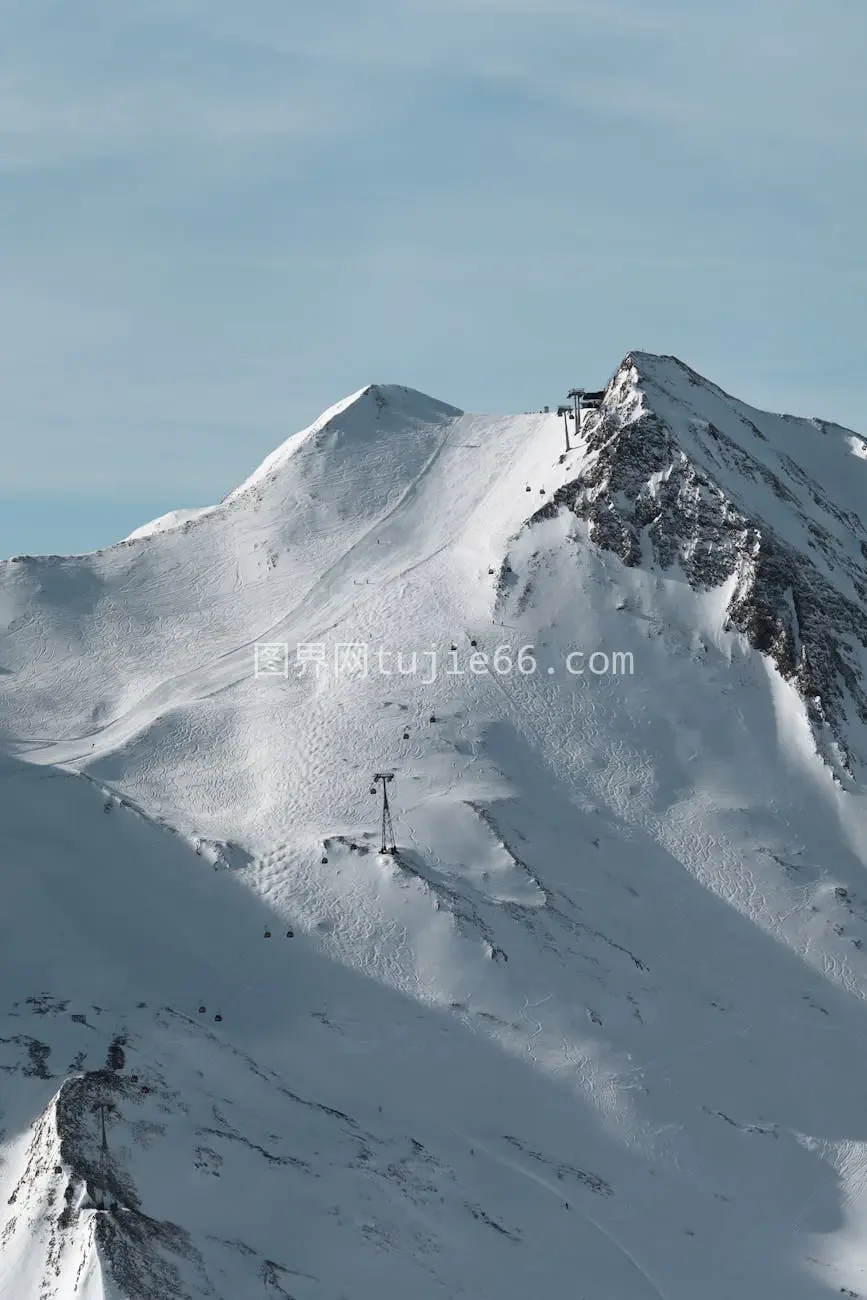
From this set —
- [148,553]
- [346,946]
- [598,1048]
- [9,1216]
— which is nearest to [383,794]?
[346,946]

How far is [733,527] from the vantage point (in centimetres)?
10625

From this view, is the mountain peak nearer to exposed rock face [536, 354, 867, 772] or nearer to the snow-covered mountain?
the snow-covered mountain

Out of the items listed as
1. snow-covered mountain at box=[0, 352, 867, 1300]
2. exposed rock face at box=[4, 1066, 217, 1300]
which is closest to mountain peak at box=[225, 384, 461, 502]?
snow-covered mountain at box=[0, 352, 867, 1300]

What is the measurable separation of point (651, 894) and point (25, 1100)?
3478 cm

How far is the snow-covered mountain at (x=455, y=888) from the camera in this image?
6588cm

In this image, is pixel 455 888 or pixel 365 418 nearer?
pixel 455 888

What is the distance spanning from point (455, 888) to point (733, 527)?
3470 cm

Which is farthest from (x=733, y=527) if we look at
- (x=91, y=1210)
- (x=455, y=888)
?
(x=91, y=1210)

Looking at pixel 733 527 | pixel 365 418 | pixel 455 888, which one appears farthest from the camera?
pixel 365 418

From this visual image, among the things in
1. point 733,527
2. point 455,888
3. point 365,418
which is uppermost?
point 365,418

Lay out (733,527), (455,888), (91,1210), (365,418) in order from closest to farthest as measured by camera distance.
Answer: (91,1210)
(455,888)
(733,527)
(365,418)

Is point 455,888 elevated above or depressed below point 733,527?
below

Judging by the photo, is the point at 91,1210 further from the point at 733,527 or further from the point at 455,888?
the point at 733,527

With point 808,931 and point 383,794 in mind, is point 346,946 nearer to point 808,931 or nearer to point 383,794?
point 383,794
